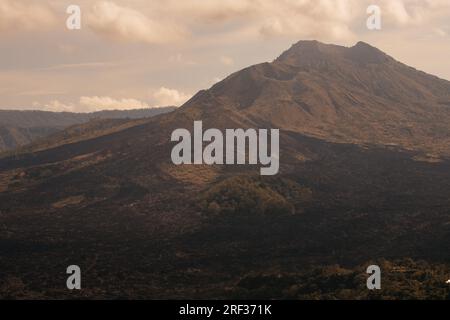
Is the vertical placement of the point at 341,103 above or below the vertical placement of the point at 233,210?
above

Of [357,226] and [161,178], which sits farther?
[161,178]

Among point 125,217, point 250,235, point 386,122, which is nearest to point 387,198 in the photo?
point 250,235

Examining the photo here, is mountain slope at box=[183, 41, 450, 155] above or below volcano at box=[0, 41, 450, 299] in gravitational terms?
above

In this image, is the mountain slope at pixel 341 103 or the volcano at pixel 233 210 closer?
the volcano at pixel 233 210

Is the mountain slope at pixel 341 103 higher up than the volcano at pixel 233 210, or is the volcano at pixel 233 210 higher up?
the mountain slope at pixel 341 103

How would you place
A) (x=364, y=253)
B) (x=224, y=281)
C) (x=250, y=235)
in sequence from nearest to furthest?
(x=224, y=281) < (x=364, y=253) < (x=250, y=235)

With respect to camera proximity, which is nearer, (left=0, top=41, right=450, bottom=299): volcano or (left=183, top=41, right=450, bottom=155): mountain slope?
(left=0, top=41, right=450, bottom=299): volcano

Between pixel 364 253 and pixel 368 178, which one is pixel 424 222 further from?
pixel 368 178

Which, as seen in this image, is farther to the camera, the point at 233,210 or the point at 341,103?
the point at 341,103
